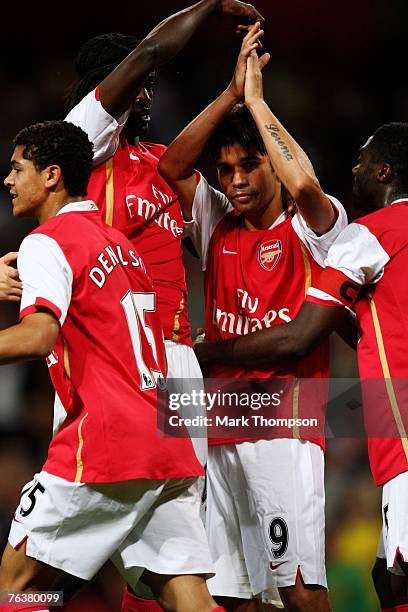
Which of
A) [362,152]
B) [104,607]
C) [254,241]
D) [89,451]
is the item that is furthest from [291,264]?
[104,607]

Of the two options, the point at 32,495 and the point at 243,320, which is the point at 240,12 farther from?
the point at 32,495

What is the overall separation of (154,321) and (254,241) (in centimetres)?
88

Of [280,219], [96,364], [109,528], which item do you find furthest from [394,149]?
[109,528]

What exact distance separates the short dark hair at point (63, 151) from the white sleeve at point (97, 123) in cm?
28

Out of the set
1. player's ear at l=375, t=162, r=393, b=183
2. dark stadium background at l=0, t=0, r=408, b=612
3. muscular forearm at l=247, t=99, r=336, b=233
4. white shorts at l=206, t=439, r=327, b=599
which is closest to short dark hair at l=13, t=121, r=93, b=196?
muscular forearm at l=247, t=99, r=336, b=233

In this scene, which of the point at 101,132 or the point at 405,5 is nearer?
the point at 101,132

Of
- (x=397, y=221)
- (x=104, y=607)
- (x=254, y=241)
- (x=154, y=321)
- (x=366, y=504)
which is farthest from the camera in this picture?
(x=366, y=504)

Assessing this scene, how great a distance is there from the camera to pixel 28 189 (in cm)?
311

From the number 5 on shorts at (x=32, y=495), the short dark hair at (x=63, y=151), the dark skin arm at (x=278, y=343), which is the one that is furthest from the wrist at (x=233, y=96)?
the number 5 on shorts at (x=32, y=495)

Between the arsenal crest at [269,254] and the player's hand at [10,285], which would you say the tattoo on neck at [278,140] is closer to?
the arsenal crest at [269,254]

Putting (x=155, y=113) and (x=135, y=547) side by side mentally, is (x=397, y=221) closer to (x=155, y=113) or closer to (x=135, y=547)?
(x=135, y=547)

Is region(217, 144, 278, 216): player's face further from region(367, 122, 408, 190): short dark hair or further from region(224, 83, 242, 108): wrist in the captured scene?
region(367, 122, 408, 190): short dark hair

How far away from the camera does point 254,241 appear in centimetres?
381

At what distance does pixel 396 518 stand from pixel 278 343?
2.68ft
